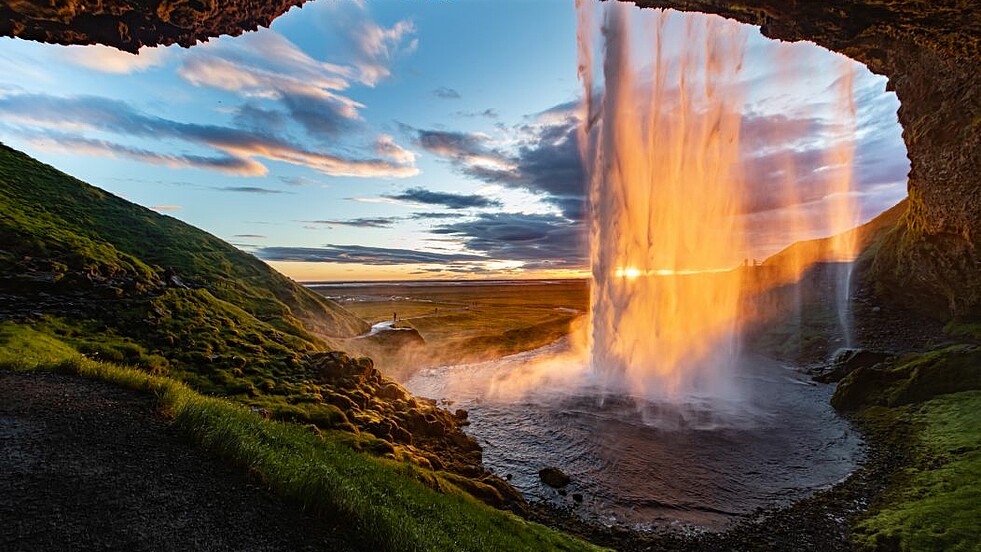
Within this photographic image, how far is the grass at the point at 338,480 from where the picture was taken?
7988mm

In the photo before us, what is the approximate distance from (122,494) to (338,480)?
12.9ft

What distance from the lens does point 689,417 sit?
1204 inches

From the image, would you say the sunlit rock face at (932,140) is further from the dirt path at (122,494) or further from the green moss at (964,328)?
the dirt path at (122,494)

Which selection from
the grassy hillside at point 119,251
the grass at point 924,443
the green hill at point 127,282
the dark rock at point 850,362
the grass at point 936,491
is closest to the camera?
the grass at point 936,491

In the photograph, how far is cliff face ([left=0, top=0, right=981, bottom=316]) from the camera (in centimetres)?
1555

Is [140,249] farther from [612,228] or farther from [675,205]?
[675,205]

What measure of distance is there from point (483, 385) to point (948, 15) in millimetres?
38685

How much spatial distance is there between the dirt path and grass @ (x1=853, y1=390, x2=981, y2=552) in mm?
19841

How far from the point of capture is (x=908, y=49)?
125 feet

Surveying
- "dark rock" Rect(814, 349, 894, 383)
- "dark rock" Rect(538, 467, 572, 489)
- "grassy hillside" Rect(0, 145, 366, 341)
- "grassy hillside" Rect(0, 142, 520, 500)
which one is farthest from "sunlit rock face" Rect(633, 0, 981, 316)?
"grassy hillside" Rect(0, 145, 366, 341)

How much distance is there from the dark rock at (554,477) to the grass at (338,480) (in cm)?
633

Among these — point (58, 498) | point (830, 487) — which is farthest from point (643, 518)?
point (58, 498)

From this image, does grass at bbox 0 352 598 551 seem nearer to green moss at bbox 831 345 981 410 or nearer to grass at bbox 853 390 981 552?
grass at bbox 853 390 981 552

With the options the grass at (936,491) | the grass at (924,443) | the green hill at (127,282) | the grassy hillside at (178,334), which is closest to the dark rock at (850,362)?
the grass at (924,443)
